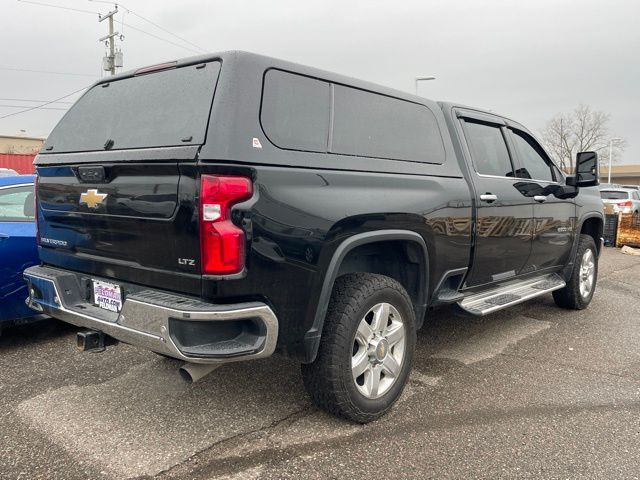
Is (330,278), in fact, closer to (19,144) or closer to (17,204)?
(17,204)

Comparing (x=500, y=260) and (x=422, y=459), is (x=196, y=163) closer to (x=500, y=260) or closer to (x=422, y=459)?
(x=422, y=459)

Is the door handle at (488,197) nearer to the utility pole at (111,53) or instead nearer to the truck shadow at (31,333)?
the truck shadow at (31,333)

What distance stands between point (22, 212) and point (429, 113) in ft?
11.0

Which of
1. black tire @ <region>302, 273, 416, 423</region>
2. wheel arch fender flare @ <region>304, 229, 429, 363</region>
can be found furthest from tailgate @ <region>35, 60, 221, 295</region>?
black tire @ <region>302, 273, 416, 423</region>

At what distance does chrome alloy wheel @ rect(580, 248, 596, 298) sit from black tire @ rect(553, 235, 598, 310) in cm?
4

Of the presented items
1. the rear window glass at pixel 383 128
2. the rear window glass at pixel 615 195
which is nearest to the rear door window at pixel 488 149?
the rear window glass at pixel 383 128

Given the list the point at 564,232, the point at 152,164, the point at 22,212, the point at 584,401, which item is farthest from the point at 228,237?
the point at 564,232

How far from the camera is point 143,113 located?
294 centimetres

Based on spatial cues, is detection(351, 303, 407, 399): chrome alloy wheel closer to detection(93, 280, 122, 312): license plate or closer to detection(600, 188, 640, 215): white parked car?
detection(93, 280, 122, 312): license plate

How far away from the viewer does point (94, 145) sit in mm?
3076

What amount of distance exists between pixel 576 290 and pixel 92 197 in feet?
16.0

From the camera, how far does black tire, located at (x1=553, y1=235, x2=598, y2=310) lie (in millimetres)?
5583

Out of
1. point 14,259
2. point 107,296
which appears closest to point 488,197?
point 107,296

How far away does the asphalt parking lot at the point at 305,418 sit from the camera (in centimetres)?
264
